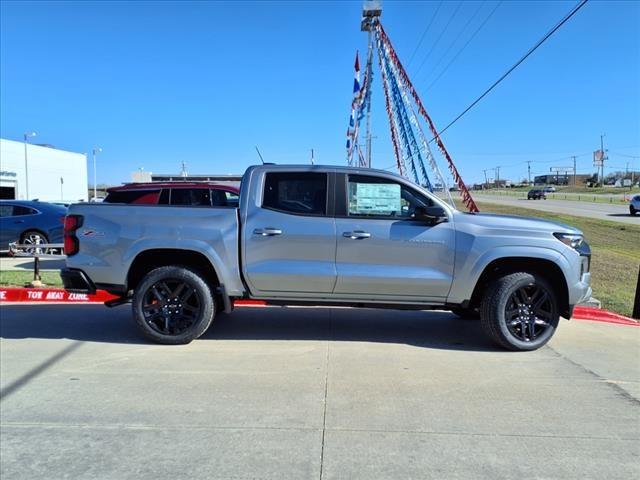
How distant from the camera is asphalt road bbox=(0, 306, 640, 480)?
11.0 feet

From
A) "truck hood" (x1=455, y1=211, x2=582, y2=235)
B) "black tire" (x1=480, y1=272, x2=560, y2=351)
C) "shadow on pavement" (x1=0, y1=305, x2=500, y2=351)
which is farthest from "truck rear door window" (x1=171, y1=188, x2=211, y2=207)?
"black tire" (x1=480, y1=272, x2=560, y2=351)

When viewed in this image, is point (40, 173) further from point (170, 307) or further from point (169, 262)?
point (170, 307)

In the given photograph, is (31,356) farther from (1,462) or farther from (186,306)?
(1,462)

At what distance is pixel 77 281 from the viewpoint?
19.1 ft

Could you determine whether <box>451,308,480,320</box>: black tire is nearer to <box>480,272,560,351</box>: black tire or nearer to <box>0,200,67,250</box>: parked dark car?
<box>480,272,560,351</box>: black tire

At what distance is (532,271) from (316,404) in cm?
288

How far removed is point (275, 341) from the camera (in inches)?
237

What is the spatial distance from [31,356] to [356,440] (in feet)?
12.1

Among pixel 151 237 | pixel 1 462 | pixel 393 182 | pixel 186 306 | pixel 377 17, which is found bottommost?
pixel 1 462

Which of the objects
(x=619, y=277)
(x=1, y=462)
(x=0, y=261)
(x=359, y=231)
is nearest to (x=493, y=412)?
(x=359, y=231)

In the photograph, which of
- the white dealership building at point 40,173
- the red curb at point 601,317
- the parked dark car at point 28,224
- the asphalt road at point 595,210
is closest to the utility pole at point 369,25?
the asphalt road at point 595,210

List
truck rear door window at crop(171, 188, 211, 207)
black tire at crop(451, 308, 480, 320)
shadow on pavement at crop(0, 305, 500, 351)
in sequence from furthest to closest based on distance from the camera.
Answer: truck rear door window at crop(171, 188, 211, 207) → black tire at crop(451, 308, 480, 320) → shadow on pavement at crop(0, 305, 500, 351)

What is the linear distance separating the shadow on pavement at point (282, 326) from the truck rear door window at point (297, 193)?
1.53 meters

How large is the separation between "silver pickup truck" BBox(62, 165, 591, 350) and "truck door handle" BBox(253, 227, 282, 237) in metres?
0.01
